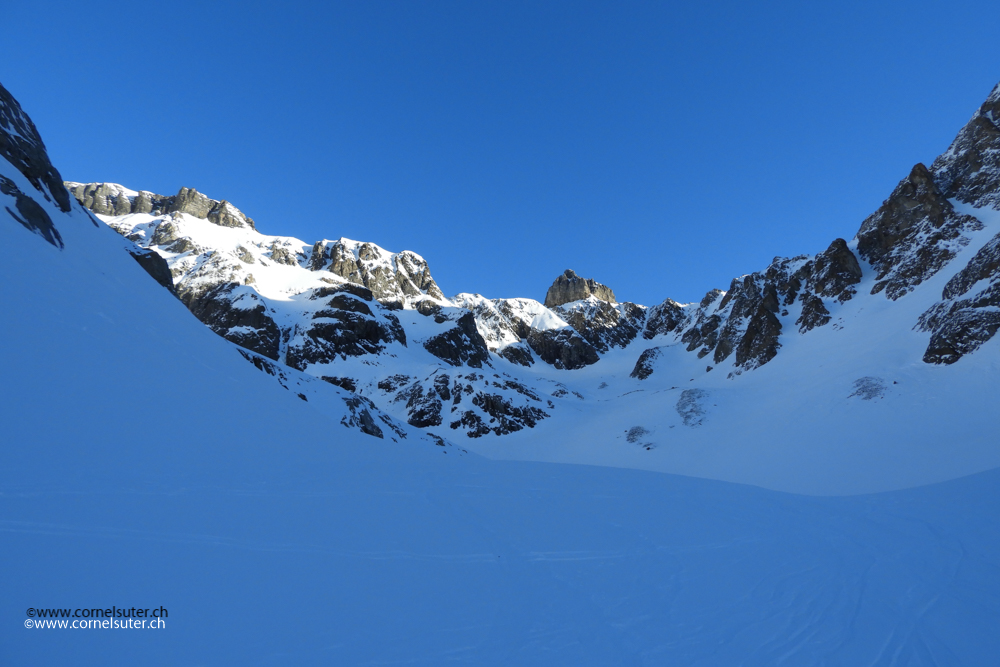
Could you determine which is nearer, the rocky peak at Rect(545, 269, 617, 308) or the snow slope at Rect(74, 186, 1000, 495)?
the snow slope at Rect(74, 186, 1000, 495)

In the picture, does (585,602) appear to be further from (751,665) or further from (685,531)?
(685,531)

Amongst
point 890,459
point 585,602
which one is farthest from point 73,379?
point 890,459

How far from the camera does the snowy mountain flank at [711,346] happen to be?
1112 inches

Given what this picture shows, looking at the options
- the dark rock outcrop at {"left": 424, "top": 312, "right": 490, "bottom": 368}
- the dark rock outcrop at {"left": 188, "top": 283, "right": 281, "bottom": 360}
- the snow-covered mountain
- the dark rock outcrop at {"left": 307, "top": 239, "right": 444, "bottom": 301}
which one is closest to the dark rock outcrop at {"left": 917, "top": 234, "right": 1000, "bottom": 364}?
the snow-covered mountain

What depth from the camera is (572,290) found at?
172125mm

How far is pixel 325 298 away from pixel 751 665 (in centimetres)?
8795

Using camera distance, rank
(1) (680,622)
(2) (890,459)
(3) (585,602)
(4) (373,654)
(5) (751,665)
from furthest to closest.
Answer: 1. (2) (890,459)
2. (3) (585,602)
3. (1) (680,622)
4. (5) (751,665)
5. (4) (373,654)

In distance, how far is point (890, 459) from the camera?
24.1m

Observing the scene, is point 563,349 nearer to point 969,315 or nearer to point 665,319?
point 665,319

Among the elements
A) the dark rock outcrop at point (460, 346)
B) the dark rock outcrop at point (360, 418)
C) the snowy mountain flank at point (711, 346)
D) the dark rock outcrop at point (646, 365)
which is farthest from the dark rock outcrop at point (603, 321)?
the dark rock outcrop at point (360, 418)

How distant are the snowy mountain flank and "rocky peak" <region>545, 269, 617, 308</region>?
31.2 metres

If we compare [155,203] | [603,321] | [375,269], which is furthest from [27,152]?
[155,203]

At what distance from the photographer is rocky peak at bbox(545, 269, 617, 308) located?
563 feet

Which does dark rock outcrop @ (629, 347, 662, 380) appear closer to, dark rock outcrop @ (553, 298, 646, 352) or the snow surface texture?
the snow surface texture
